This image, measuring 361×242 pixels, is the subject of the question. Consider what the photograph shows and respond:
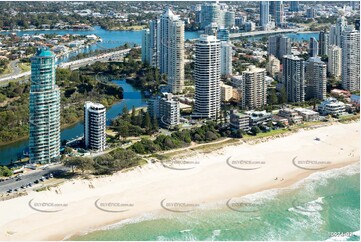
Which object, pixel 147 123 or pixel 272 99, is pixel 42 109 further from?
pixel 272 99

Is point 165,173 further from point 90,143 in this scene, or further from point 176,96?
point 176,96

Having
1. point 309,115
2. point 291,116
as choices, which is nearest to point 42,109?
point 291,116

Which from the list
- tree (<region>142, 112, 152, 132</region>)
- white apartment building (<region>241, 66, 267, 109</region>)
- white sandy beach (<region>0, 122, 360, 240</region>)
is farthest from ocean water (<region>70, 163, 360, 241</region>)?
white apartment building (<region>241, 66, 267, 109</region>)

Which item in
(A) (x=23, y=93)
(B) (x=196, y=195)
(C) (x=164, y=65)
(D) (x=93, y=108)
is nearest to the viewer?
(B) (x=196, y=195)

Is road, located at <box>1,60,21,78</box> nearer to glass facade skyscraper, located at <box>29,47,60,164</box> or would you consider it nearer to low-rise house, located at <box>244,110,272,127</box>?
glass facade skyscraper, located at <box>29,47,60,164</box>

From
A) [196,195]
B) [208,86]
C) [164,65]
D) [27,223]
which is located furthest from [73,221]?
[164,65]
